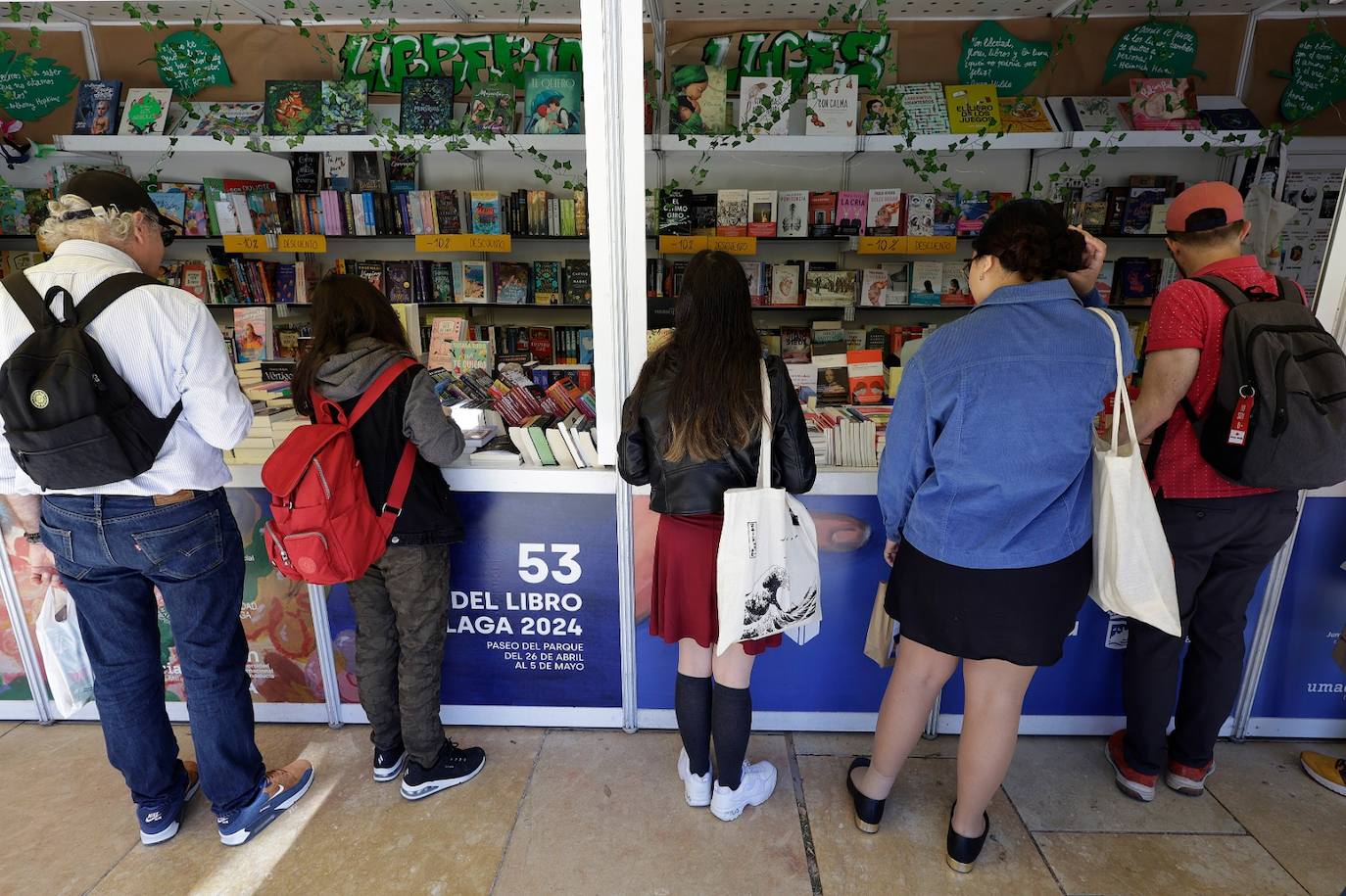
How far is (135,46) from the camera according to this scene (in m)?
4.49

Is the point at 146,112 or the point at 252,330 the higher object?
the point at 146,112

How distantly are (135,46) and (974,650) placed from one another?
19.6ft

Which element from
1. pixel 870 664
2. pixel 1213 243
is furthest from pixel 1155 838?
pixel 1213 243

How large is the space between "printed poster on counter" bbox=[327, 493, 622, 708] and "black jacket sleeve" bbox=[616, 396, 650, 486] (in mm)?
446

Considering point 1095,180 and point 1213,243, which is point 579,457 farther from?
point 1095,180

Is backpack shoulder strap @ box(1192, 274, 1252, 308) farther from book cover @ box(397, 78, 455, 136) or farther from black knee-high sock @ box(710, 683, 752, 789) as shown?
book cover @ box(397, 78, 455, 136)

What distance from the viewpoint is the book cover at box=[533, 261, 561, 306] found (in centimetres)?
454

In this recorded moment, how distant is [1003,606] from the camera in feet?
4.96

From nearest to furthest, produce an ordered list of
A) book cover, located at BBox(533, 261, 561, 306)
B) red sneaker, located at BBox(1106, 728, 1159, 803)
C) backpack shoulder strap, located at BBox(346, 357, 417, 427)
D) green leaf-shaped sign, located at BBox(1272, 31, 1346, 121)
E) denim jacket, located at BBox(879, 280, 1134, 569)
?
denim jacket, located at BBox(879, 280, 1134, 569) → backpack shoulder strap, located at BBox(346, 357, 417, 427) → red sneaker, located at BBox(1106, 728, 1159, 803) → green leaf-shaped sign, located at BBox(1272, 31, 1346, 121) → book cover, located at BBox(533, 261, 561, 306)

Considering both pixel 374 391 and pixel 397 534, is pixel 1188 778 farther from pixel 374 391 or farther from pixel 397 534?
pixel 374 391

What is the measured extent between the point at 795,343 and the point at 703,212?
1.02 meters

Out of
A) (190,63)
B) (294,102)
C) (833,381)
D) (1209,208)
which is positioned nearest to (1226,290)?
(1209,208)

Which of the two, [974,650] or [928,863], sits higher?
[974,650]

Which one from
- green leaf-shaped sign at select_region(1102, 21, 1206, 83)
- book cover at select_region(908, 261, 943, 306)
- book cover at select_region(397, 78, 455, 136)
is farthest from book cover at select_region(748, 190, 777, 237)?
green leaf-shaped sign at select_region(1102, 21, 1206, 83)
